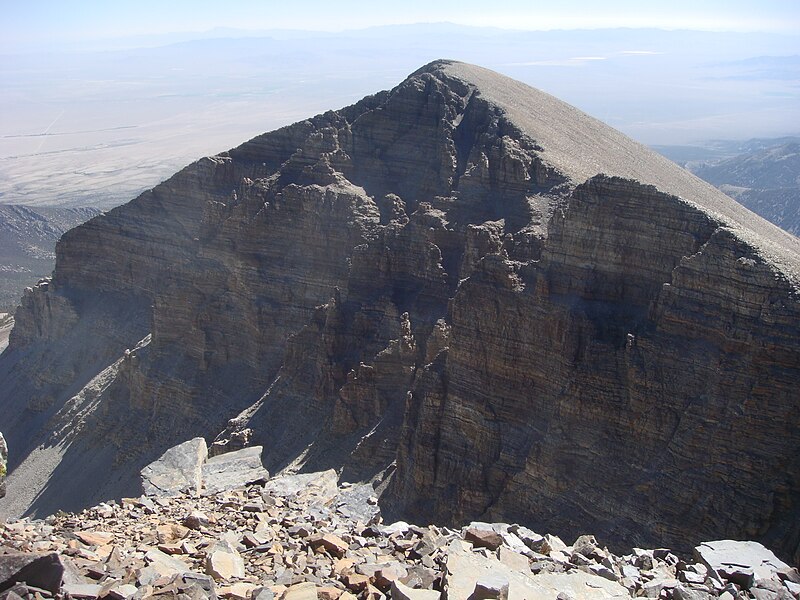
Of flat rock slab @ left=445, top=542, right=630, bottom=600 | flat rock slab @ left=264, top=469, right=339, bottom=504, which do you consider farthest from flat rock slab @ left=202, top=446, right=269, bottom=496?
flat rock slab @ left=445, top=542, right=630, bottom=600

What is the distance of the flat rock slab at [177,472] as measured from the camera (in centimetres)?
3003

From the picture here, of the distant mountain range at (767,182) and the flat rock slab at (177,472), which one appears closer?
the flat rock slab at (177,472)

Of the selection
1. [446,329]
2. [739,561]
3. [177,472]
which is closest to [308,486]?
[177,472]

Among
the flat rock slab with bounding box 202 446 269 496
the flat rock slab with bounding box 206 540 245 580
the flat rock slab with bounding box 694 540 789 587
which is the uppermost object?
the flat rock slab with bounding box 206 540 245 580

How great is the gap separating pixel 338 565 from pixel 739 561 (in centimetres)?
790

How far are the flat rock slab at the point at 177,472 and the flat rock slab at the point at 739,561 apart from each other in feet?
53.8

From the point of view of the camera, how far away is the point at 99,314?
209 feet

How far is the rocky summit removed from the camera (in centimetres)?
1500

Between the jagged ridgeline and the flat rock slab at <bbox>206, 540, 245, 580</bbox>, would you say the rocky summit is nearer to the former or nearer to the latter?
the flat rock slab at <bbox>206, 540, 245, 580</bbox>

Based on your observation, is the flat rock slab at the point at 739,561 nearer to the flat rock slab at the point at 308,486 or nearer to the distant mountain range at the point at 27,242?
the flat rock slab at the point at 308,486

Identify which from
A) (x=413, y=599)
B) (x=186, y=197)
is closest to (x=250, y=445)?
(x=186, y=197)

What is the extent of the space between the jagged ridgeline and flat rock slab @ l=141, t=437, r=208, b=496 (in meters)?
6.42

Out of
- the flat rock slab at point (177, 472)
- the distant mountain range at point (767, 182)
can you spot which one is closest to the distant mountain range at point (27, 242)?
the flat rock slab at point (177, 472)

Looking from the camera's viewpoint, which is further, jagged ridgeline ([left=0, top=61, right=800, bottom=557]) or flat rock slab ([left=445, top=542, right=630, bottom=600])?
jagged ridgeline ([left=0, top=61, right=800, bottom=557])
